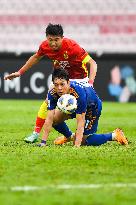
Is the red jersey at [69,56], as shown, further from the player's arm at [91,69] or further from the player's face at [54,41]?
the player's face at [54,41]

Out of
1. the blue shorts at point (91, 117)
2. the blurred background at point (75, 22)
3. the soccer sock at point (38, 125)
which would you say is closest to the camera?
the blue shorts at point (91, 117)

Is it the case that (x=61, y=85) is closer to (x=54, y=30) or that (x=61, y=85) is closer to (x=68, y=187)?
(x=54, y=30)

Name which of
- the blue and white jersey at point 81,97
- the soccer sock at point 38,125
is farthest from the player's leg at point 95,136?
the soccer sock at point 38,125

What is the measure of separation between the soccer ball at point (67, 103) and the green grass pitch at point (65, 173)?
0.52m

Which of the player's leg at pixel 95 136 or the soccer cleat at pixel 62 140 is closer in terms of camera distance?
the player's leg at pixel 95 136

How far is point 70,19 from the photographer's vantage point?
27.3 metres

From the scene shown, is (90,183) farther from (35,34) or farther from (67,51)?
(35,34)

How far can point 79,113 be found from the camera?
8797mm

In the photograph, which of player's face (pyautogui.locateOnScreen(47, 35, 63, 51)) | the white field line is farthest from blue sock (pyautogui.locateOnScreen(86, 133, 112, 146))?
the white field line

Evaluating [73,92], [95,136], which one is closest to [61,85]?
[73,92]

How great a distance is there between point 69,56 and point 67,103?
1175 millimetres

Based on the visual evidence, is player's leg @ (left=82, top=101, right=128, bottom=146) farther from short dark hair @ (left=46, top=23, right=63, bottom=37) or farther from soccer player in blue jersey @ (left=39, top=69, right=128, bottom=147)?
short dark hair @ (left=46, top=23, right=63, bottom=37)

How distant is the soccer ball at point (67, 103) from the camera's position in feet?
28.6

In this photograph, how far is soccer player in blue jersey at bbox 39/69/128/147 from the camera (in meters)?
8.73
